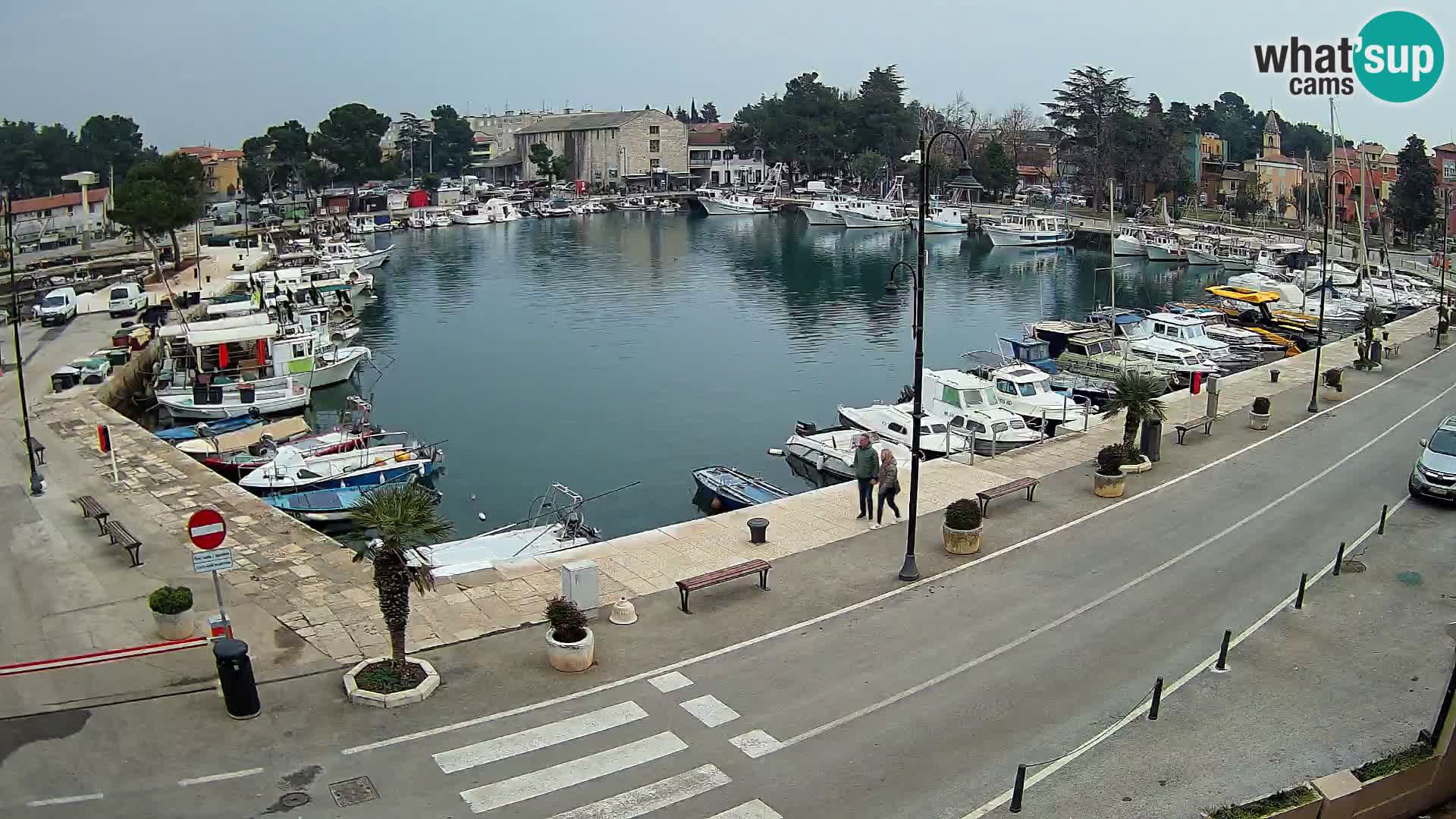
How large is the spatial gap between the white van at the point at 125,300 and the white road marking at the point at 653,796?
52.8 metres

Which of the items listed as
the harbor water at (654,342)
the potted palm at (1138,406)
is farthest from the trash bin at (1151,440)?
the harbor water at (654,342)

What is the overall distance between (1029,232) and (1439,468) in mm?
93675

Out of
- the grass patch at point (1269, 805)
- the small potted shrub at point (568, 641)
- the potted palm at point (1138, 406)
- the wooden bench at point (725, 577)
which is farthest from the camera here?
the potted palm at point (1138, 406)

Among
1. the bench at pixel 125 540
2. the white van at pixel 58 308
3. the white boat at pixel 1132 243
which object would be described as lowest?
the bench at pixel 125 540

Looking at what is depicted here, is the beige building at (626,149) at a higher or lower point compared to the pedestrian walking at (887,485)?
higher

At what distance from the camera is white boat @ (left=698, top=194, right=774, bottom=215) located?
14988 cm

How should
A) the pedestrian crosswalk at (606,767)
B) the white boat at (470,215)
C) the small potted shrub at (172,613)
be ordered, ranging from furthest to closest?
the white boat at (470,215)
the small potted shrub at (172,613)
the pedestrian crosswalk at (606,767)

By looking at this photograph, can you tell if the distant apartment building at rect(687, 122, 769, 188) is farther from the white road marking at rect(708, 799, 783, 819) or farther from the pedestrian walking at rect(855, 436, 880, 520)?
the white road marking at rect(708, 799, 783, 819)

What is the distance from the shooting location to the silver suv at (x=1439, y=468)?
2302cm

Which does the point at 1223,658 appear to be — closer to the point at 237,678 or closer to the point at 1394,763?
the point at 1394,763

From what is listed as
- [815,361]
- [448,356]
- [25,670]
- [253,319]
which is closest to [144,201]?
[448,356]

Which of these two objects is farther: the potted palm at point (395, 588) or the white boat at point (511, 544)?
the white boat at point (511, 544)

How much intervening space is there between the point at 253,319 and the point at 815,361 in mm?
25281

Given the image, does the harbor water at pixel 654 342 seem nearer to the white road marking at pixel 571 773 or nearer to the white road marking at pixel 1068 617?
the white road marking at pixel 1068 617
